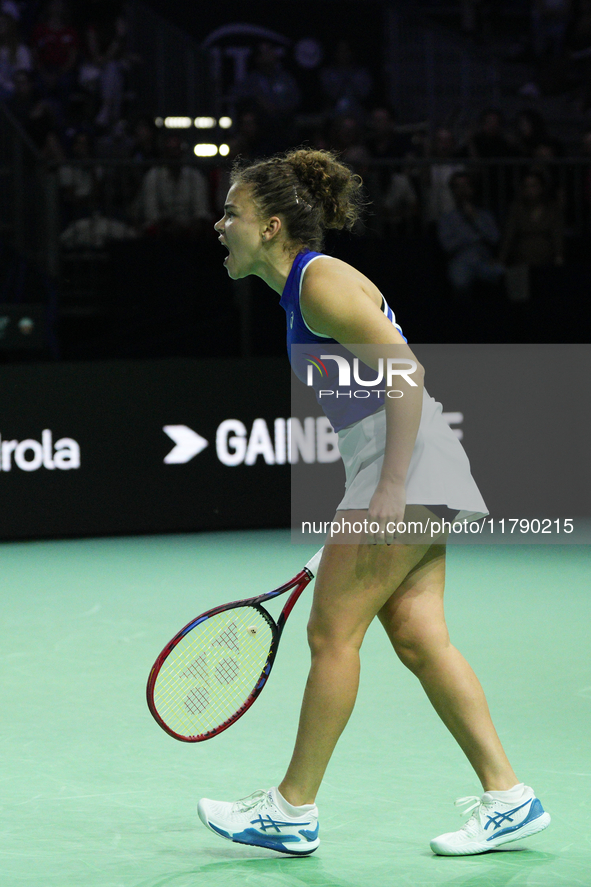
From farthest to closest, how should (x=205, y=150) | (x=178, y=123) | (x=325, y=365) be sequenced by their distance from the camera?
(x=178, y=123) → (x=205, y=150) → (x=325, y=365)

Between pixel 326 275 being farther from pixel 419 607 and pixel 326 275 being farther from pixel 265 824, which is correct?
pixel 265 824

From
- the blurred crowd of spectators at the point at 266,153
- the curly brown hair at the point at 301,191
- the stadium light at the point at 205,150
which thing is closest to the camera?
the curly brown hair at the point at 301,191

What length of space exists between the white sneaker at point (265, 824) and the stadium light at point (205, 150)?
25.7ft

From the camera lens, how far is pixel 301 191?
308cm

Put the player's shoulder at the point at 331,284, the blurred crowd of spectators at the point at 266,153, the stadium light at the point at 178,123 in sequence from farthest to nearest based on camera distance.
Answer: the stadium light at the point at 178,123 → the blurred crowd of spectators at the point at 266,153 → the player's shoulder at the point at 331,284

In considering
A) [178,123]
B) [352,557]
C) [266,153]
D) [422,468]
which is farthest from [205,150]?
[352,557]

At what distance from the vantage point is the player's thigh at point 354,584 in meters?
2.91

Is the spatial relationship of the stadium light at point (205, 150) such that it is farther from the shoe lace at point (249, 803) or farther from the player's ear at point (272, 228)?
the shoe lace at point (249, 803)

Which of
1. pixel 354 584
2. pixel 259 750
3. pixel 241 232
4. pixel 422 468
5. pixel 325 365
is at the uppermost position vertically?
pixel 241 232

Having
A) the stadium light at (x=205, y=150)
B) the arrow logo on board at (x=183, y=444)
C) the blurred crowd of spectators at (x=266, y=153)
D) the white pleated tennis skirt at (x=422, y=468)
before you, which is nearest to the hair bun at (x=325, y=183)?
the white pleated tennis skirt at (x=422, y=468)

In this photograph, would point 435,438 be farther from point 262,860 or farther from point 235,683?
point 262,860

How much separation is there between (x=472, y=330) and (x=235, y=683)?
6.57 meters

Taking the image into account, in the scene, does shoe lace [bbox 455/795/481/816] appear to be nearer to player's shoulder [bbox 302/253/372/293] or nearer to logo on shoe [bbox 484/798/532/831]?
logo on shoe [bbox 484/798/532/831]

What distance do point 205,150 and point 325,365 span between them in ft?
25.0
